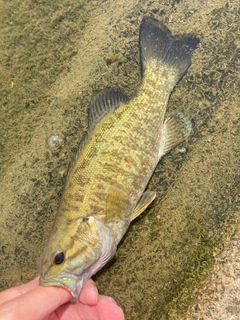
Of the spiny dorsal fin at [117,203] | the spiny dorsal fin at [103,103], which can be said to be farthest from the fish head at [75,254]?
the spiny dorsal fin at [103,103]

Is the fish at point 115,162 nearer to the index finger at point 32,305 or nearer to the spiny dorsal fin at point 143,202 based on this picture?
the spiny dorsal fin at point 143,202

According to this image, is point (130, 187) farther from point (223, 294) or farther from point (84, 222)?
point (223, 294)

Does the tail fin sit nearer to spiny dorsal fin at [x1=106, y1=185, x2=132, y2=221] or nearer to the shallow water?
the shallow water

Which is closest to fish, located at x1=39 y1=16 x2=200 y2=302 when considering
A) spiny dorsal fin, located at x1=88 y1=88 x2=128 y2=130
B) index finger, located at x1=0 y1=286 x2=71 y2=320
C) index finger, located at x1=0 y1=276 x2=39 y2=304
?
spiny dorsal fin, located at x1=88 y1=88 x2=128 y2=130

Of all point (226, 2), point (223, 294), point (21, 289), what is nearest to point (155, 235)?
point (223, 294)

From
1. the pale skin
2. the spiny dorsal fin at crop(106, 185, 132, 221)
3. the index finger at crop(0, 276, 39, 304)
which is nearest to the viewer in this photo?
the pale skin

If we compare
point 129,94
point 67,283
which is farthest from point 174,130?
point 67,283

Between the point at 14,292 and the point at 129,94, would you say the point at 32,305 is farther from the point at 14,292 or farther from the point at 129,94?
the point at 129,94
